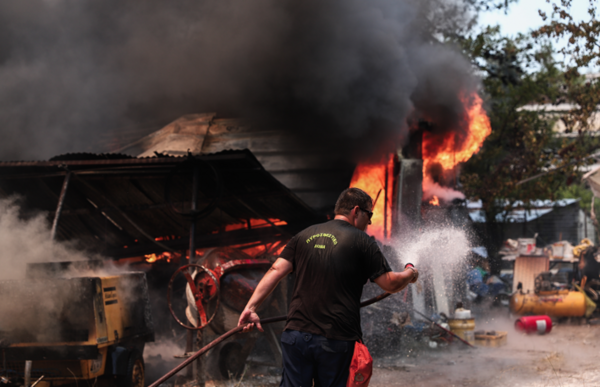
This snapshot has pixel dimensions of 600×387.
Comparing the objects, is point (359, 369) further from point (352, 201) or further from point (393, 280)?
point (352, 201)

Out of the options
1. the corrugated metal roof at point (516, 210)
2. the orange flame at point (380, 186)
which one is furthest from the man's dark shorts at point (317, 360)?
the corrugated metal roof at point (516, 210)

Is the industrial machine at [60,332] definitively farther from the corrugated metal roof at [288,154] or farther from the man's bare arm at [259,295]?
the corrugated metal roof at [288,154]

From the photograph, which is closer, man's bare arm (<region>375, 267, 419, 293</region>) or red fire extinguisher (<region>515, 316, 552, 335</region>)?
man's bare arm (<region>375, 267, 419, 293</region>)

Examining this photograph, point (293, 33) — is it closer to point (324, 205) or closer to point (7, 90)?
point (324, 205)

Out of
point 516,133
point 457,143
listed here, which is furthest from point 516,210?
point 457,143

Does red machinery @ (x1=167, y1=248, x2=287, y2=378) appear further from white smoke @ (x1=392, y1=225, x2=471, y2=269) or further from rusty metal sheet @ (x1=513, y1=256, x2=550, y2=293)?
rusty metal sheet @ (x1=513, y1=256, x2=550, y2=293)

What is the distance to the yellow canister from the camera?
8.59 metres

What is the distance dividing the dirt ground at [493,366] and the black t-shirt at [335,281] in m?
2.84

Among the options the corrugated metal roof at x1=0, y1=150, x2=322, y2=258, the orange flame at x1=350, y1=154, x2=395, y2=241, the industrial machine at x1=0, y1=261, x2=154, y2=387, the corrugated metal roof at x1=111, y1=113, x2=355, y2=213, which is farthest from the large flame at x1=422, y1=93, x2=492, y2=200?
the industrial machine at x1=0, y1=261, x2=154, y2=387

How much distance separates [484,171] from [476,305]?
6.63m

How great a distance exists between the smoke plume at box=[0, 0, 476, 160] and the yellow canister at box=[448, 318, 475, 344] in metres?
3.62

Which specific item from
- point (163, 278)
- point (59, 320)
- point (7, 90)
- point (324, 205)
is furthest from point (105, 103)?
point (59, 320)

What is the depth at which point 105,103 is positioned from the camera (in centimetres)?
1072

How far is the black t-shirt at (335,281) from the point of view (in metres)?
2.86
